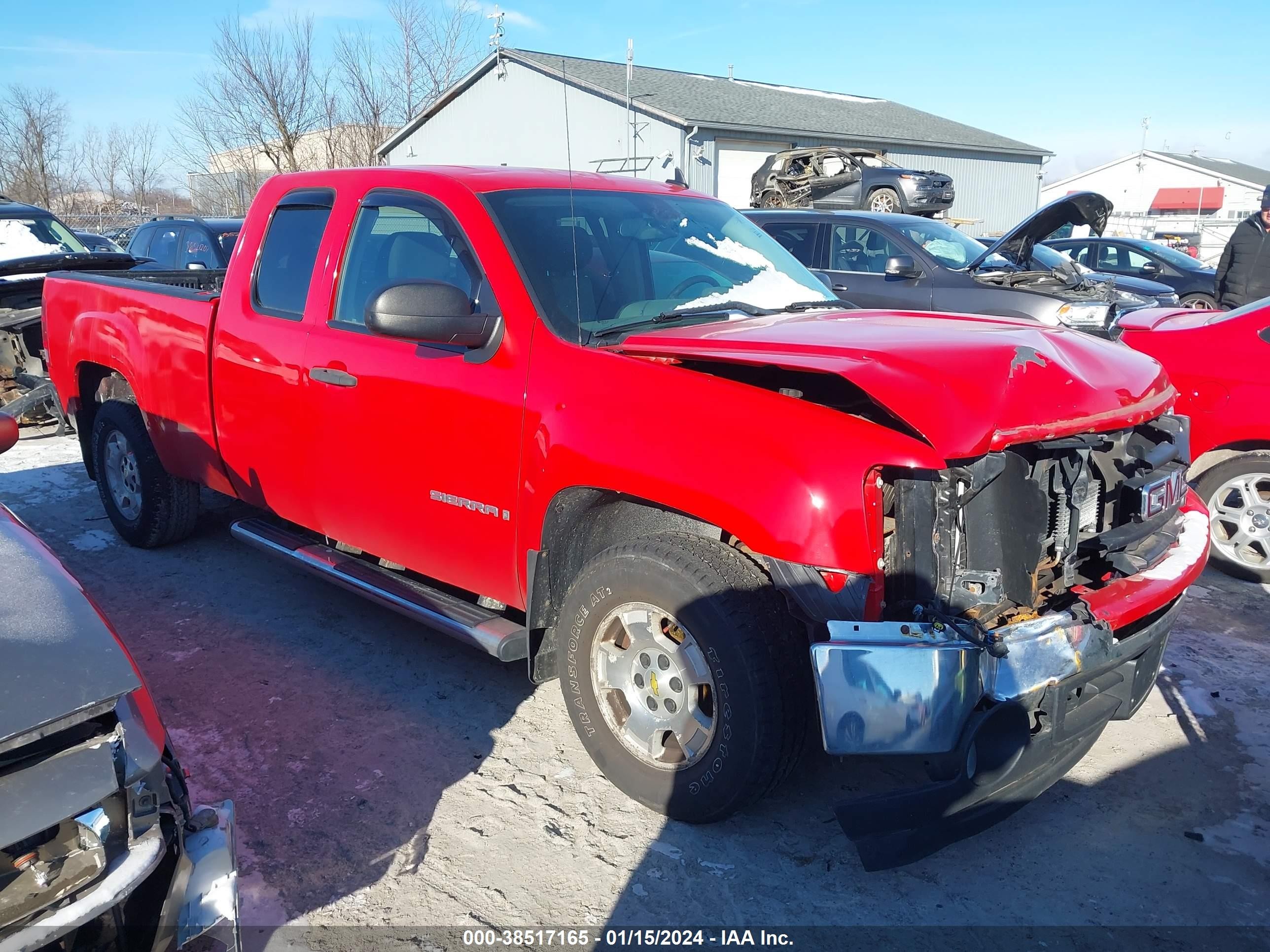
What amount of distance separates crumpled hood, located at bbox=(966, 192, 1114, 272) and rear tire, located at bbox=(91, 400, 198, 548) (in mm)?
5322

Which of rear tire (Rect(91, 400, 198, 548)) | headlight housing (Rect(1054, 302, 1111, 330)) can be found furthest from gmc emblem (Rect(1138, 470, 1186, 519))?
rear tire (Rect(91, 400, 198, 548))

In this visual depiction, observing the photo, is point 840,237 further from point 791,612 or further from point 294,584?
point 791,612

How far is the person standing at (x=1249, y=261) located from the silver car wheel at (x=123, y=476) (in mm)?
8242

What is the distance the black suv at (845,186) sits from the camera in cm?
1468

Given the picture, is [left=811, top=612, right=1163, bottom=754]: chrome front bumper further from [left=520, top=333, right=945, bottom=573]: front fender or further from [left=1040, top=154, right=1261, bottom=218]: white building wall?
[left=1040, top=154, right=1261, bottom=218]: white building wall

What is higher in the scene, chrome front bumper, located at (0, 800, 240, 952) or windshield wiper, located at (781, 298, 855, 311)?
windshield wiper, located at (781, 298, 855, 311)

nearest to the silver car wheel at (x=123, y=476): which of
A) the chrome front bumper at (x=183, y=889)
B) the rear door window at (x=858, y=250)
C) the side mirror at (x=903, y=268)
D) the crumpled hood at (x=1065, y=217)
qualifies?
the chrome front bumper at (x=183, y=889)

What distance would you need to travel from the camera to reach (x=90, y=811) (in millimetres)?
1902

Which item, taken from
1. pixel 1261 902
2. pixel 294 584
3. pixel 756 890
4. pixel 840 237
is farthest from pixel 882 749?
pixel 840 237

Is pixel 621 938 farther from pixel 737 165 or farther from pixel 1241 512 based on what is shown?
pixel 737 165

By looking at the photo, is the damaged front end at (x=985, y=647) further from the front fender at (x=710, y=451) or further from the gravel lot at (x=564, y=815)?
the gravel lot at (x=564, y=815)

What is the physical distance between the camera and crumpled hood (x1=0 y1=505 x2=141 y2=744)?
6.25 ft

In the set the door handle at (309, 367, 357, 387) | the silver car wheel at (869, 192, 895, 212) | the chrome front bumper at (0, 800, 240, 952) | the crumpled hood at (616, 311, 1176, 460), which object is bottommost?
the chrome front bumper at (0, 800, 240, 952)

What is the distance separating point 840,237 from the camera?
9.34 m
